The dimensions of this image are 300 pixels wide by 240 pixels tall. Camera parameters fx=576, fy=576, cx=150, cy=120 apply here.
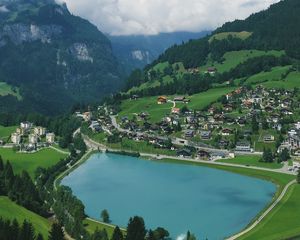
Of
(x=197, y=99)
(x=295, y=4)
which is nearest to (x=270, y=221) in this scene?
(x=197, y=99)

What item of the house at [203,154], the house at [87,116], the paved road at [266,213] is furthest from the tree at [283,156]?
the house at [87,116]

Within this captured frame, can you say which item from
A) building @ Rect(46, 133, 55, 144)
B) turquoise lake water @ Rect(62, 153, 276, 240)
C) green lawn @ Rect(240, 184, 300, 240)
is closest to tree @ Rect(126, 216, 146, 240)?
turquoise lake water @ Rect(62, 153, 276, 240)

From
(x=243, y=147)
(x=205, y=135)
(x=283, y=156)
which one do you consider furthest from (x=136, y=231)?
(x=205, y=135)

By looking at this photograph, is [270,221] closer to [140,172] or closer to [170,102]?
[140,172]

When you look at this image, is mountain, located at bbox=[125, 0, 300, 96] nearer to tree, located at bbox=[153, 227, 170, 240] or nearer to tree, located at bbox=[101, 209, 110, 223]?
tree, located at bbox=[101, 209, 110, 223]

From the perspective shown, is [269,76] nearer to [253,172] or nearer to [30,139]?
[30,139]
